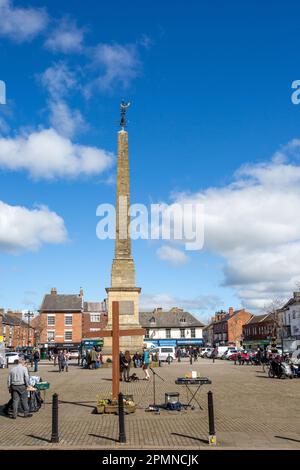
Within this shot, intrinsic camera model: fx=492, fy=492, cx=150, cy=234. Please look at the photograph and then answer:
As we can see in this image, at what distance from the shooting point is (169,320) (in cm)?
8400

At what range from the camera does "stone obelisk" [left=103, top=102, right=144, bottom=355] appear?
3338 centimetres

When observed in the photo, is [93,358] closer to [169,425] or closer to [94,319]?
[169,425]

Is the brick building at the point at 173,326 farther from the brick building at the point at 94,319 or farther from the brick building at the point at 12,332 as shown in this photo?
the brick building at the point at 12,332

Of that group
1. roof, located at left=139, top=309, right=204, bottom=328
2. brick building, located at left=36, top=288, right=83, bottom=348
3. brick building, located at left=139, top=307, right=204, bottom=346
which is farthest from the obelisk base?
roof, located at left=139, top=309, right=204, bottom=328

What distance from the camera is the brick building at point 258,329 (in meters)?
88.1

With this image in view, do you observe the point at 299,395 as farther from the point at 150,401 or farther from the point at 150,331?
the point at 150,331

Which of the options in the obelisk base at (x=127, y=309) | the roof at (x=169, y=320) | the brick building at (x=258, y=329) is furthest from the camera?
the brick building at (x=258, y=329)

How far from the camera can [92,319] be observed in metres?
81.8

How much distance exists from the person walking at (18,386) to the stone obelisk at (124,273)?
18922 mm

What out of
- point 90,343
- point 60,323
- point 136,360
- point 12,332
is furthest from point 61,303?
point 136,360

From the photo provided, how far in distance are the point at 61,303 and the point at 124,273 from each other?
44.7 m

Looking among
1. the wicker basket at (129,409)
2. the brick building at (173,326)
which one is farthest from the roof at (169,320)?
the wicker basket at (129,409)
